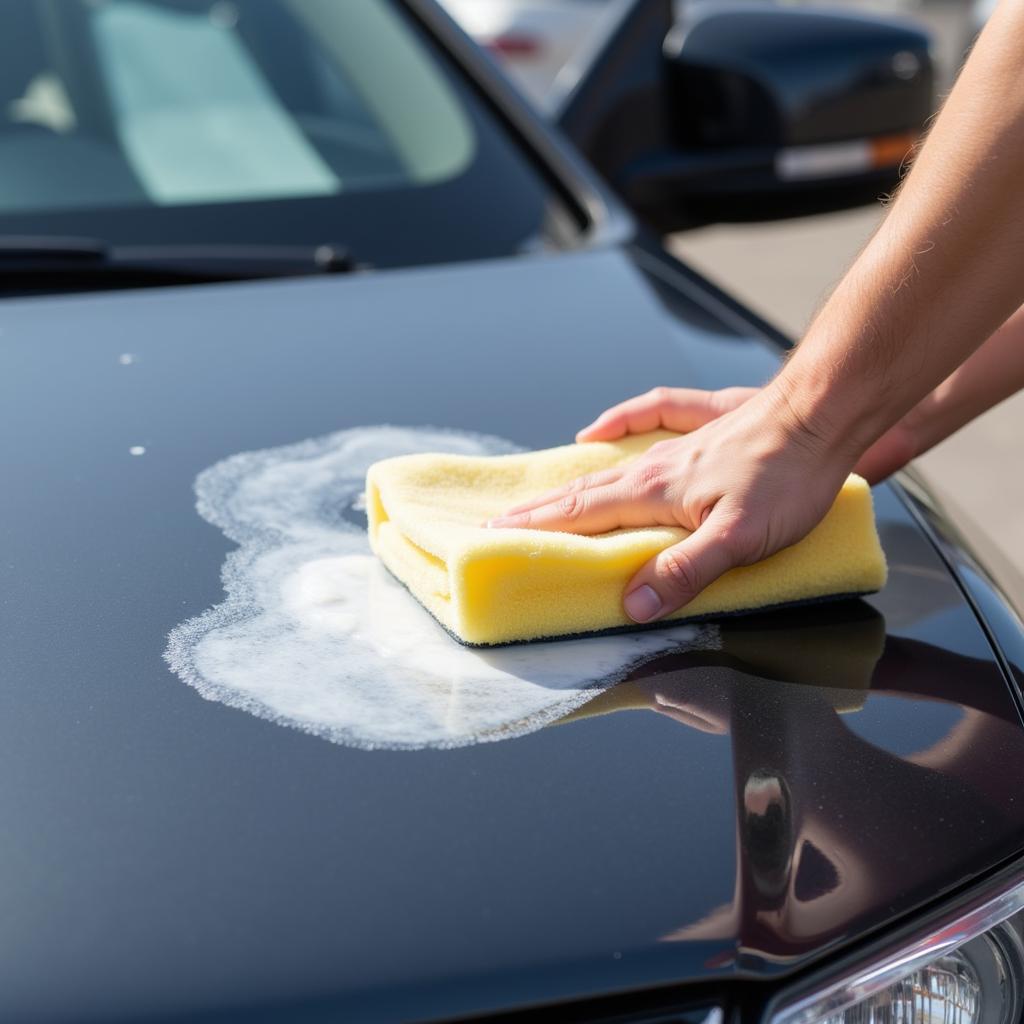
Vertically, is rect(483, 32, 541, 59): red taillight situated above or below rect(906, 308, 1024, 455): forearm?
below

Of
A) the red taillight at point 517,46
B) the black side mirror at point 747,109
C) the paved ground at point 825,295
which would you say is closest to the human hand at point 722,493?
the paved ground at point 825,295

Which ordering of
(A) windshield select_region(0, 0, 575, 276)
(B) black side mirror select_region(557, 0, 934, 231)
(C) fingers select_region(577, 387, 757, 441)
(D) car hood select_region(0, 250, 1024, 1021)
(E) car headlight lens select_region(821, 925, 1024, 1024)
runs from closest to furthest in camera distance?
(D) car hood select_region(0, 250, 1024, 1021), (E) car headlight lens select_region(821, 925, 1024, 1024), (C) fingers select_region(577, 387, 757, 441), (A) windshield select_region(0, 0, 575, 276), (B) black side mirror select_region(557, 0, 934, 231)

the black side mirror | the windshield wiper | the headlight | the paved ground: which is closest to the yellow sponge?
the paved ground

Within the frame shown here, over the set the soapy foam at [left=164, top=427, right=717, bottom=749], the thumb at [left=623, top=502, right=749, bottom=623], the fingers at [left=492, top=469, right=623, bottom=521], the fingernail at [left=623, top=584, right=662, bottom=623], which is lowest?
the soapy foam at [left=164, top=427, right=717, bottom=749]

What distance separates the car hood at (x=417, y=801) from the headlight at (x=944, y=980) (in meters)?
0.03

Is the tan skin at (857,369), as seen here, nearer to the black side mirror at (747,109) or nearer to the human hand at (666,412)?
the human hand at (666,412)

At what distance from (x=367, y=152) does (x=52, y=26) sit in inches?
19.7

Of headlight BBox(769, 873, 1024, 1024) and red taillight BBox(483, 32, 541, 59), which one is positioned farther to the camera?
red taillight BBox(483, 32, 541, 59)

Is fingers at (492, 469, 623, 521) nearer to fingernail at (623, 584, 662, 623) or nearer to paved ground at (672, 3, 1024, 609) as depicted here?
fingernail at (623, 584, 662, 623)

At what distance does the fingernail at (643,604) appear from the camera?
122 centimetres

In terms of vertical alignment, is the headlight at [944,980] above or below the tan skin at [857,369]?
below

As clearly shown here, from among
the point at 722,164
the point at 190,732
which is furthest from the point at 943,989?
the point at 722,164

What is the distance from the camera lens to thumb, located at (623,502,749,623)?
1.22 metres

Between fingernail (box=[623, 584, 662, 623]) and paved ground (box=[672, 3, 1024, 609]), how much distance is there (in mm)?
390
